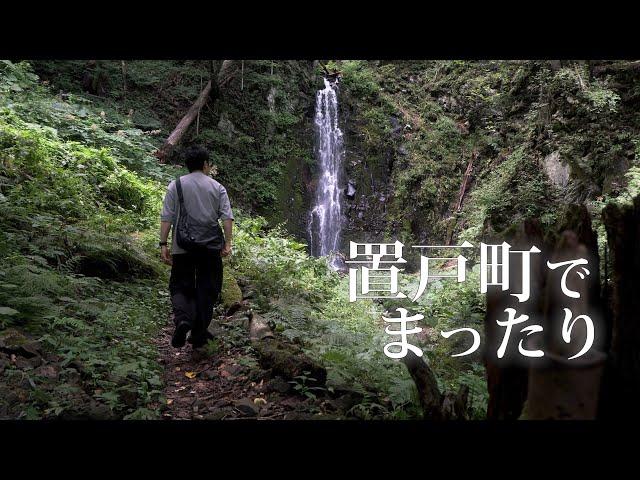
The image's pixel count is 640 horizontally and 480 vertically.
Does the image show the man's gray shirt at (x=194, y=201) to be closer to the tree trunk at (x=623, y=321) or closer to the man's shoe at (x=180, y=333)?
the man's shoe at (x=180, y=333)

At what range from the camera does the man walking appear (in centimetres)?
413

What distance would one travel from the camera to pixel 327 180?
18.0 meters

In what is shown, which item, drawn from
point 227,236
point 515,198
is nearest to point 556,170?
point 515,198

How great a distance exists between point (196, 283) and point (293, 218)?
1295 cm

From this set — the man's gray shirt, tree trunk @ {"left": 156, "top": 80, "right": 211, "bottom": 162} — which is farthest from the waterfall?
the man's gray shirt

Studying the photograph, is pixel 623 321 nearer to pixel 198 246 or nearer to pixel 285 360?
pixel 285 360

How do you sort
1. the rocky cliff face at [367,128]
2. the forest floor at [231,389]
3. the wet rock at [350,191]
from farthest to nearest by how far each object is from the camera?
the wet rock at [350,191] < the rocky cliff face at [367,128] < the forest floor at [231,389]

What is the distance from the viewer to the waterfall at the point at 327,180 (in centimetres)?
1741

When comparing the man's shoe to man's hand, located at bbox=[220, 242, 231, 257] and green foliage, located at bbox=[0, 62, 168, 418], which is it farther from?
man's hand, located at bbox=[220, 242, 231, 257]

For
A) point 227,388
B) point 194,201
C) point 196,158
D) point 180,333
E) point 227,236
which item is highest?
point 196,158

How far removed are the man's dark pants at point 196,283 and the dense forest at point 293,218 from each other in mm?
358

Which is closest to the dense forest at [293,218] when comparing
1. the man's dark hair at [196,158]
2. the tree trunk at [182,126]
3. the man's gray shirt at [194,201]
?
the tree trunk at [182,126]

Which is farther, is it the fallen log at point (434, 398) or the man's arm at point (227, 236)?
the man's arm at point (227, 236)

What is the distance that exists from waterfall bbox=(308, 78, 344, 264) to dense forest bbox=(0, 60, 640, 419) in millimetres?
281
